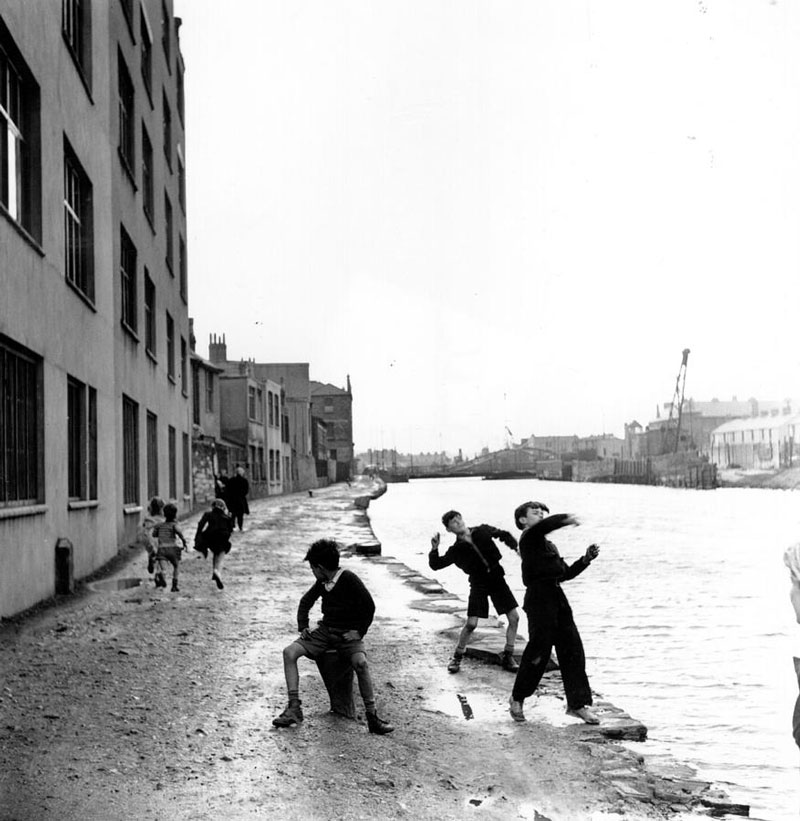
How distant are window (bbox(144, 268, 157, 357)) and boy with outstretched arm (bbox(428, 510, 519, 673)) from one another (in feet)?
47.3

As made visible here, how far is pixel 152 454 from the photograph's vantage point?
2178cm

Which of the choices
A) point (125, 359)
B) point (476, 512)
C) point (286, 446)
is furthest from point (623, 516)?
point (125, 359)

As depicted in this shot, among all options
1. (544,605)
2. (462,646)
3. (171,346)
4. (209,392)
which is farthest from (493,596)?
(209,392)

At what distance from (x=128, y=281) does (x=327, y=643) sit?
14.5 metres

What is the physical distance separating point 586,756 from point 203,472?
30778 mm

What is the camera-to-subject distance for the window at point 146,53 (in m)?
21.3

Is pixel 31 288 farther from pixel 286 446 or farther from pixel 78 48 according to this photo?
pixel 286 446

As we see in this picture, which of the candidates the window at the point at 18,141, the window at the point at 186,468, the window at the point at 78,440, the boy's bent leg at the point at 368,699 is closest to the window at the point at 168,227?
the window at the point at 186,468

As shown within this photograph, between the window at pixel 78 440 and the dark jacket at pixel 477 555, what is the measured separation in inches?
285

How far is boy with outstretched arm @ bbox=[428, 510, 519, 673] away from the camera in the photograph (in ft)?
25.6

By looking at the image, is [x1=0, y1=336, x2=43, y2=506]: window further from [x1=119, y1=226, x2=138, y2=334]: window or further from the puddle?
[x1=119, y1=226, x2=138, y2=334]: window

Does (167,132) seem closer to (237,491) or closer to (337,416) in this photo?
(237,491)

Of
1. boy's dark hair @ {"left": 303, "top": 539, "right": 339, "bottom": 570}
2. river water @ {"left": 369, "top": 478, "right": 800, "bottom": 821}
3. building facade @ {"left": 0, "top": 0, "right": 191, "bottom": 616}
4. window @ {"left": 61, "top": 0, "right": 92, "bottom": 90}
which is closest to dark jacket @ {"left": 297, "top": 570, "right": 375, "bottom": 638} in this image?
boy's dark hair @ {"left": 303, "top": 539, "right": 339, "bottom": 570}

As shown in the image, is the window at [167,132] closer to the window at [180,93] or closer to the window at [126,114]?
the window at [180,93]
